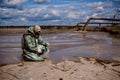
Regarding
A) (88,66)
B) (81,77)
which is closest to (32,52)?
(88,66)

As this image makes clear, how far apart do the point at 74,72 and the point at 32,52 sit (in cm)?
233

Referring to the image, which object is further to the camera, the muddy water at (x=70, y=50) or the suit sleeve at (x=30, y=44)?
the muddy water at (x=70, y=50)

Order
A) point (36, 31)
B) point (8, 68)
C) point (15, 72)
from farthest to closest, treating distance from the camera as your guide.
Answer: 1. point (36, 31)
2. point (8, 68)
3. point (15, 72)

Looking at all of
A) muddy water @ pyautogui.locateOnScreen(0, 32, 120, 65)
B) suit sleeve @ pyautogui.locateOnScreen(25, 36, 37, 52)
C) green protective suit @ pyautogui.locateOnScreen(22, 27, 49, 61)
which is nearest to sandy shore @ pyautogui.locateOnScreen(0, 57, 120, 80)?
green protective suit @ pyautogui.locateOnScreen(22, 27, 49, 61)

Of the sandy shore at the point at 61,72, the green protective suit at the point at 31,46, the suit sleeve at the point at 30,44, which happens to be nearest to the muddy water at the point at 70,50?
the green protective suit at the point at 31,46

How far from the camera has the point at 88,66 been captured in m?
8.25

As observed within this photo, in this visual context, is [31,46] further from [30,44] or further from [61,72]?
[61,72]

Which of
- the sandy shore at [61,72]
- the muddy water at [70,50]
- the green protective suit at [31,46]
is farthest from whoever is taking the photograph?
the muddy water at [70,50]

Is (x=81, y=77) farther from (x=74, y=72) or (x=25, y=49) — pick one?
(x=25, y=49)

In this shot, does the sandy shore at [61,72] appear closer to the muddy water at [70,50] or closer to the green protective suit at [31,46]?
the green protective suit at [31,46]

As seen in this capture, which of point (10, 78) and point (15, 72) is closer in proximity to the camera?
point (10, 78)

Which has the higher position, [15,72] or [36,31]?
[36,31]

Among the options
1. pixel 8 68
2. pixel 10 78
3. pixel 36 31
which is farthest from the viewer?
pixel 36 31

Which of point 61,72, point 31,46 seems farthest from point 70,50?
point 61,72
